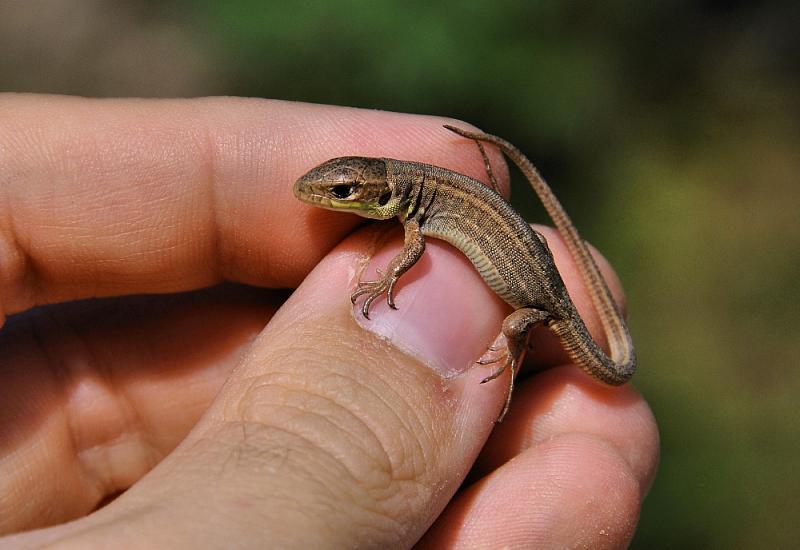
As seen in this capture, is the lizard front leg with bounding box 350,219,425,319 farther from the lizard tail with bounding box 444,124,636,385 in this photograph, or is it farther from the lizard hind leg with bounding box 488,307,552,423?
the lizard tail with bounding box 444,124,636,385

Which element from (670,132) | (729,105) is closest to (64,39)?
(670,132)

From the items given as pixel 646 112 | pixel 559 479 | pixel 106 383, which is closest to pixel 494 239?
pixel 559 479

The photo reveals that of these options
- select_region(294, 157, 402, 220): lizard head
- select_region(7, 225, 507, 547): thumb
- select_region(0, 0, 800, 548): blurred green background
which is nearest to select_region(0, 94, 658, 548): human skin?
select_region(7, 225, 507, 547): thumb

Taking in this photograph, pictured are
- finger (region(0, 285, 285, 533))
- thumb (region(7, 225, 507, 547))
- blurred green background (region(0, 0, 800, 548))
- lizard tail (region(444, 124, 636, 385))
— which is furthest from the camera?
blurred green background (region(0, 0, 800, 548))

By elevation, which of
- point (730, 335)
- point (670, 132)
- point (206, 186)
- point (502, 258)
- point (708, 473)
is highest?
point (206, 186)

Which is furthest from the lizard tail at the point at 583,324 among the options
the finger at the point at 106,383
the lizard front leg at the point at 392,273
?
the finger at the point at 106,383

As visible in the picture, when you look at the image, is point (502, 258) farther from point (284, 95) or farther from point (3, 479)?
point (284, 95)
